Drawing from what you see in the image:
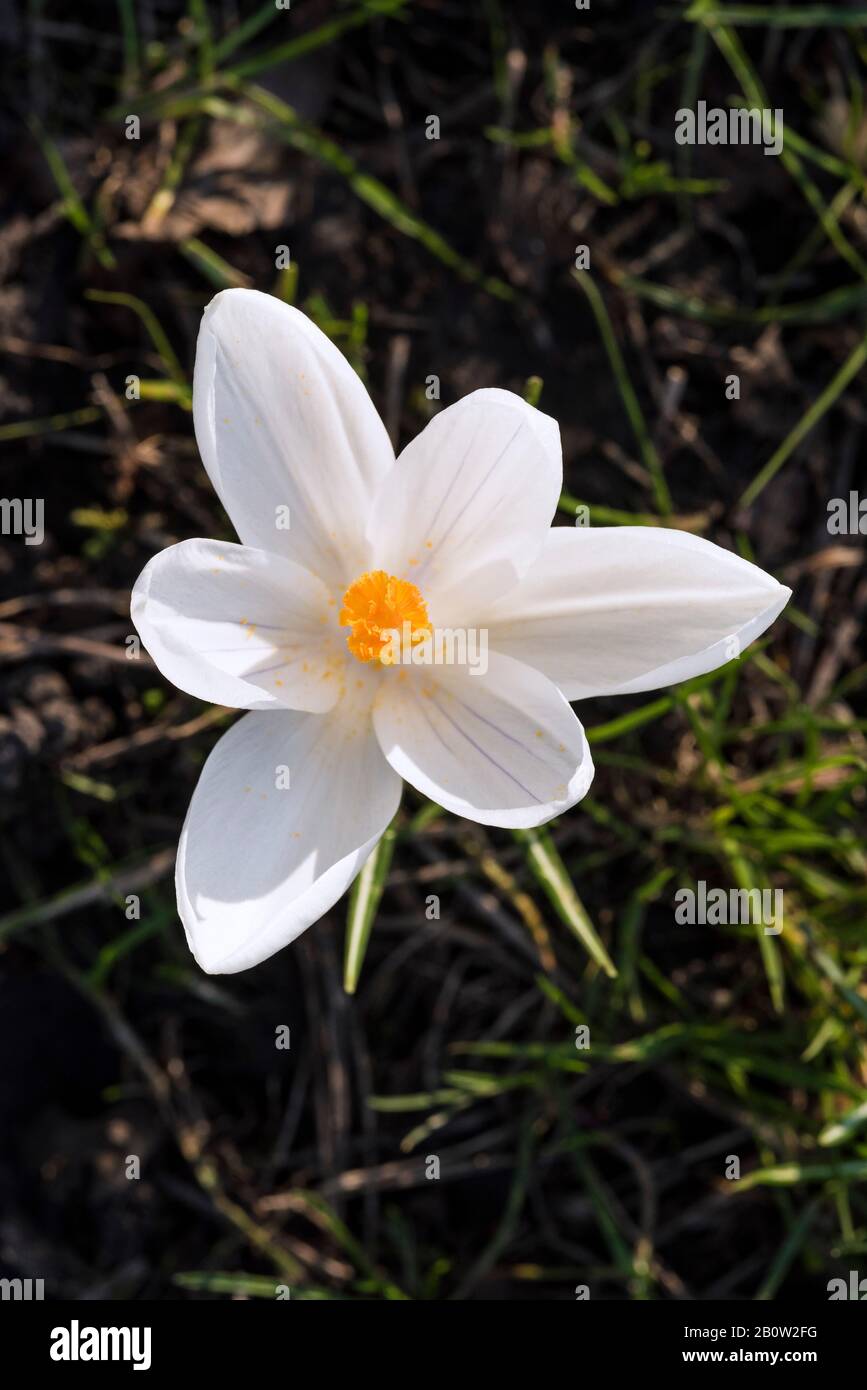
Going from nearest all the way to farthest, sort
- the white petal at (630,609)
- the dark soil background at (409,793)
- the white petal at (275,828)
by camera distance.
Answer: the white petal at (275,828)
the white petal at (630,609)
the dark soil background at (409,793)

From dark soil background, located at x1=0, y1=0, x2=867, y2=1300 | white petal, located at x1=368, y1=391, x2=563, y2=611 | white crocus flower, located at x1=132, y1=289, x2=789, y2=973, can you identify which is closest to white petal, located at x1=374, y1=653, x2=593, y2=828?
white crocus flower, located at x1=132, y1=289, x2=789, y2=973

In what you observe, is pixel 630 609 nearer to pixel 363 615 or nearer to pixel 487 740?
pixel 487 740

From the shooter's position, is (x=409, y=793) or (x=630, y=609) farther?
(x=409, y=793)

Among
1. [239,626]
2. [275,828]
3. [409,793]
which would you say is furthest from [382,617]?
[409,793]

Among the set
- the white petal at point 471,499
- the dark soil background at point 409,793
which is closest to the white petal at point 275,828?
the white petal at point 471,499

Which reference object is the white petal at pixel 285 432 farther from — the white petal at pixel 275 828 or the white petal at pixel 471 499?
the white petal at pixel 275 828
